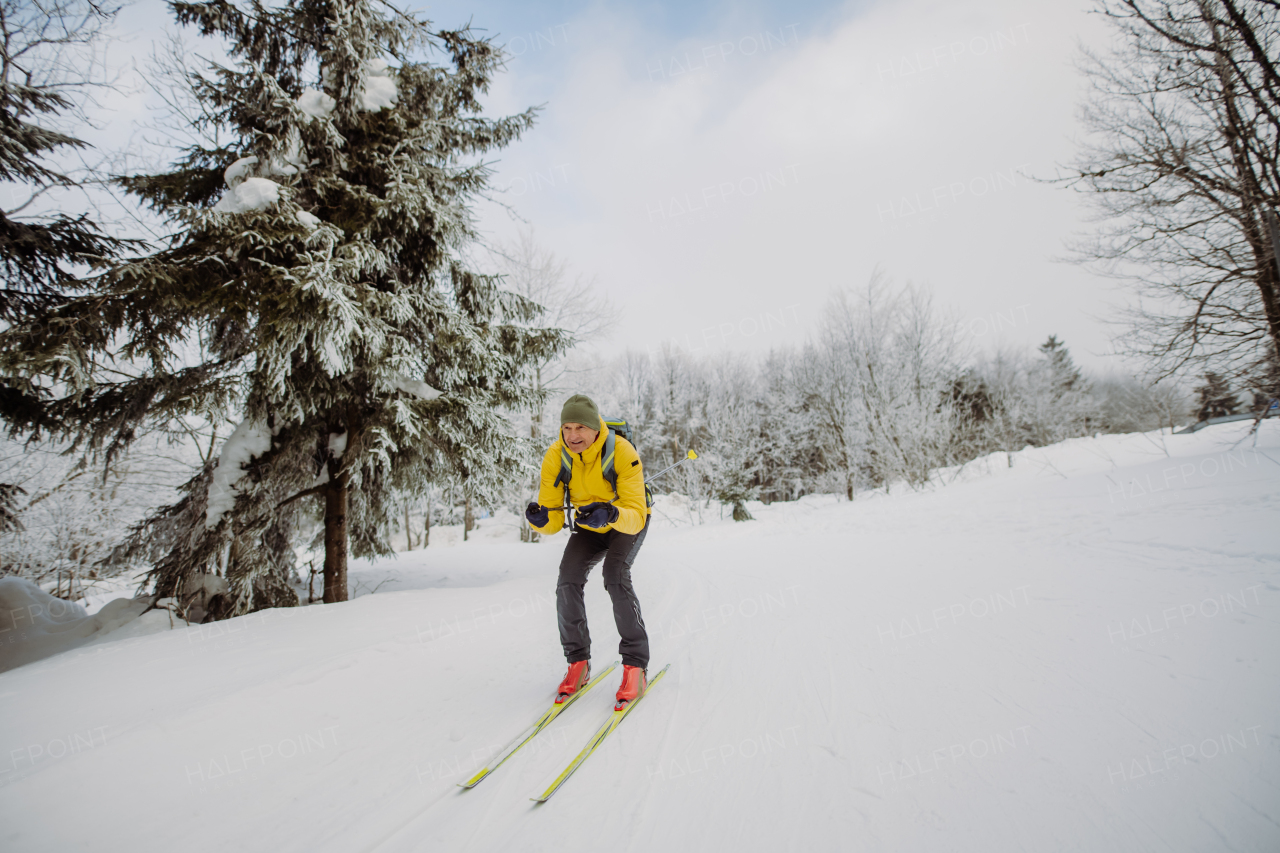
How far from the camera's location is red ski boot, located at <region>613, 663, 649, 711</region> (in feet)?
8.48

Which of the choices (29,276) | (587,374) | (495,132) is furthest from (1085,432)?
(29,276)

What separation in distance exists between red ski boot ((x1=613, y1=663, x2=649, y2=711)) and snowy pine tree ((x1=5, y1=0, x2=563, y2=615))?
351 cm

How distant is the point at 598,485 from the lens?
9.67ft

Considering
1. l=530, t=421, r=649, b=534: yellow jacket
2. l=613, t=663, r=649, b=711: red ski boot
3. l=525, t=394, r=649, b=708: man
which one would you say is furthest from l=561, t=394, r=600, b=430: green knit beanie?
l=613, t=663, r=649, b=711: red ski boot

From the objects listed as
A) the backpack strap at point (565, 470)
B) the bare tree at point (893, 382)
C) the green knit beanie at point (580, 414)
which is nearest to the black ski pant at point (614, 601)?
the backpack strap at point (565, 470)

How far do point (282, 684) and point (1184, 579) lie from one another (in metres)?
6.31

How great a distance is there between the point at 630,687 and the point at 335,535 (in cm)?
496

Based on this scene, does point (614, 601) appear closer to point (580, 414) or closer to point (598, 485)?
point (598, 485)

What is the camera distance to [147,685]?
120 inches

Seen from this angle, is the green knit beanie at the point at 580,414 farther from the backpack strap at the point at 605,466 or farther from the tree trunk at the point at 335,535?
the tree trunk at the point at 335,535

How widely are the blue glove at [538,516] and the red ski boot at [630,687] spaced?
103cm

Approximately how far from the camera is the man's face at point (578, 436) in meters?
2.85

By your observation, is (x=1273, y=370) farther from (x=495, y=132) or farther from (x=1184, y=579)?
(x=495, y=132)

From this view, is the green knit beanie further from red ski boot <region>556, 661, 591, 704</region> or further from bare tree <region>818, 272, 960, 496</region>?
bare tree <region>818, 272, 960, 496</region>
